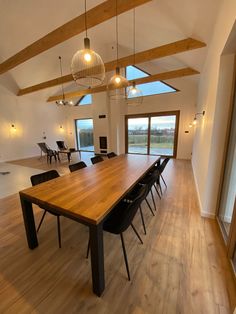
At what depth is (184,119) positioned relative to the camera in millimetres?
6180

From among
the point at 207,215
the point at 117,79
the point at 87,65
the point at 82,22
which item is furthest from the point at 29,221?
the point at 82,22

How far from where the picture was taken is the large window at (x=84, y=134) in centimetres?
935

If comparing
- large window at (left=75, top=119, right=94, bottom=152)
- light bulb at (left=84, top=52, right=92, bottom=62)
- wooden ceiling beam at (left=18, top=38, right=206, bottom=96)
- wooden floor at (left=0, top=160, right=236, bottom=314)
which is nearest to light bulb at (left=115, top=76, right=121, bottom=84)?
light bulb at (left=84, top=52, right=92, bottom=62)

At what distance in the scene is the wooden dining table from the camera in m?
1.13

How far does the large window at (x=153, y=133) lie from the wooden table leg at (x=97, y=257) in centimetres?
626

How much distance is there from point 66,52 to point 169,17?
397cm

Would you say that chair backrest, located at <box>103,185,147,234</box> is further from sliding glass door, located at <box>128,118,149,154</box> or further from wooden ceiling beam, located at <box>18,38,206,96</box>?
sliding glass door, located at <box>128,118,149,154</box>

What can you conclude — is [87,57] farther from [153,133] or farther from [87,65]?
[153,133]

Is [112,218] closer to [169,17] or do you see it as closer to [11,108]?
[169,17]

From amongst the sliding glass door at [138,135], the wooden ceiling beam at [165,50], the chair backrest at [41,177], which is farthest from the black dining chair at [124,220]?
the sliding glass door at [138,135]

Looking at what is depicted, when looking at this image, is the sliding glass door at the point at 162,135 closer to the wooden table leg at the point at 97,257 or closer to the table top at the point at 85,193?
the table top at the point at 85,193

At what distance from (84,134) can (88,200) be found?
28.7 ft

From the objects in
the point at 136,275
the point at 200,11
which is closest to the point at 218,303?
the point at 136,275

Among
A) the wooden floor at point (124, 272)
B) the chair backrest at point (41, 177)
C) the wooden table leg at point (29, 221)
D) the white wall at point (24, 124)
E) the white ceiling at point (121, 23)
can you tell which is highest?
the white ceiling at point (121, 23)
